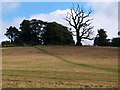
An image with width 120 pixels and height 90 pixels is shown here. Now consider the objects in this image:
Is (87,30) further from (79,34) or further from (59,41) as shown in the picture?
(59,41)

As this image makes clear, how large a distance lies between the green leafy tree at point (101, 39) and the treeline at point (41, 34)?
6.11 meters

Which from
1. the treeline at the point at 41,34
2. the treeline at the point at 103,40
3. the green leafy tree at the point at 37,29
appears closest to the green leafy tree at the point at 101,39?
the treeline at the point at 103,40

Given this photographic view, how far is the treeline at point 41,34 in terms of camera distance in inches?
2370

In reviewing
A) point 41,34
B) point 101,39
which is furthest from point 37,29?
point 101,39

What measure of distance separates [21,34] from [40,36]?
4.91 m

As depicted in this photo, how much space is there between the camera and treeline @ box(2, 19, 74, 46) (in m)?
60.2

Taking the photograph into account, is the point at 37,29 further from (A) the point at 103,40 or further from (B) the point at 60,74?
(B) the point at 60,74

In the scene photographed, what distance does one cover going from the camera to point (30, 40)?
64.4 meters

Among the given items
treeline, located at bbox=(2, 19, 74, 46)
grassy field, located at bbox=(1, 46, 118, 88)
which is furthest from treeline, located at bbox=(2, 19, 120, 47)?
grassy field, located at bbox=(1, 46, 118, 88)

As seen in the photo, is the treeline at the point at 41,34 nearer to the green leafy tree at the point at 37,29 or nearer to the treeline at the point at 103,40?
the green leafy tree at the point at 37,29

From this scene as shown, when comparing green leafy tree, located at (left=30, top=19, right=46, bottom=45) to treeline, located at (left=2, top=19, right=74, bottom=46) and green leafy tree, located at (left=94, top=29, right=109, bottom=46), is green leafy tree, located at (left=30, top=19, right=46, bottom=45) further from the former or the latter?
green leafy tree, located at (left=94, top=29, right=109, bottom=46)

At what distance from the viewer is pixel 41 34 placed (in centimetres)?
6544

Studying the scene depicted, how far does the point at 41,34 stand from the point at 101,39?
15185 mm

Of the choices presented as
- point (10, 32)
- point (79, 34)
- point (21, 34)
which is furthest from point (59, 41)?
point (10, 32)
